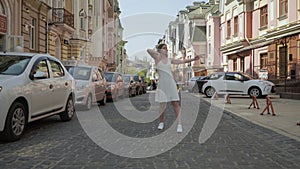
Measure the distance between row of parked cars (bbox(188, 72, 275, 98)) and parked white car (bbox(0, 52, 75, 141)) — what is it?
13.3 meters

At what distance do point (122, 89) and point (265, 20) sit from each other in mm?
15484

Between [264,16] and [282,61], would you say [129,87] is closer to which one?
[282,61]

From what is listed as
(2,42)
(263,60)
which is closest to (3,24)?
(2,42)

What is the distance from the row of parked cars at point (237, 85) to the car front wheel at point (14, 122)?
1521cm

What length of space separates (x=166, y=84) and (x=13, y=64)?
316cm

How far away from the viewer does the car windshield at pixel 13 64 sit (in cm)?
702

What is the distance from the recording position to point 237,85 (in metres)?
21.2

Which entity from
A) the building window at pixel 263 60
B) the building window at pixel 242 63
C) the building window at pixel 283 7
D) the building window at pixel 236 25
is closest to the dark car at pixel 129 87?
the building window at pixel 263 60

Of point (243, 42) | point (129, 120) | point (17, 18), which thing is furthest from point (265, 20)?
point (129, 120)

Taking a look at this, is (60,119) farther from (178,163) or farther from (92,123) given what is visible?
(178,163)

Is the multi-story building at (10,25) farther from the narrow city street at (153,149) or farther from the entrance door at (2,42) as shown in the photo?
the narrow city street at (153,149)

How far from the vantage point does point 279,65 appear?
25.6 meters

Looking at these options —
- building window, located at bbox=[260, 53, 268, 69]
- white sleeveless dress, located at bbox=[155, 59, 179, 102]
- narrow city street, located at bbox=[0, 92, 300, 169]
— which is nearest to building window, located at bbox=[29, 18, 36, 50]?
narrow city street, located at bbox=[0, 92, 300, 169]

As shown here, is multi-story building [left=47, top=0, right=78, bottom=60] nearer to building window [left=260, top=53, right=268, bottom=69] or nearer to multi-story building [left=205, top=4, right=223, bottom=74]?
building window [left=260, top=53, right=268, bottom=69]
